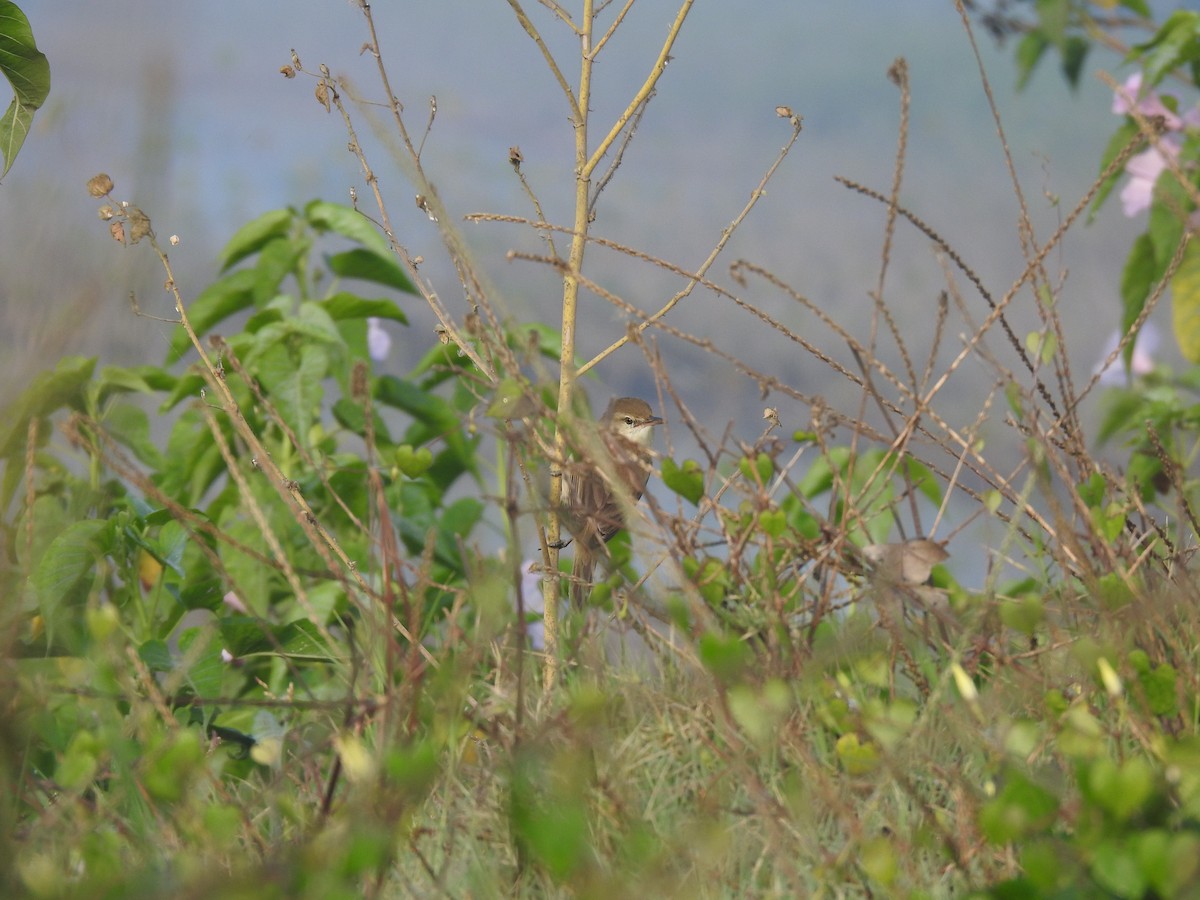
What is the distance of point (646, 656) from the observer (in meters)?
2.70

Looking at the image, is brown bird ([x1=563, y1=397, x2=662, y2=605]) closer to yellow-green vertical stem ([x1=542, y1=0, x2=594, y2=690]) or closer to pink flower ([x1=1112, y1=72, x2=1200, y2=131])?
yellow-green vertical stem ([x1=542, y1=0, x2=594, y2=690])

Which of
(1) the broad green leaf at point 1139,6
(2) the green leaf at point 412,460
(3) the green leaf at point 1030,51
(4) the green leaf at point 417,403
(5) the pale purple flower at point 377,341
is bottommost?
(5) the pale purple flower at point 377,341

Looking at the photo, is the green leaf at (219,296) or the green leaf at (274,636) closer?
the green leaf at (274,636)

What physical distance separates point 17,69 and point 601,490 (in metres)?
1.71

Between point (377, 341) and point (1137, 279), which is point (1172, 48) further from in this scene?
point (377, 341)

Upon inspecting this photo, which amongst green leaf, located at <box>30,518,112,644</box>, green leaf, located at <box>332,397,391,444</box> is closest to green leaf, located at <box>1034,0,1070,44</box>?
green leaf, located at <box>30,518,112,644</box>

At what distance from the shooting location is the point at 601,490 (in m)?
3.42

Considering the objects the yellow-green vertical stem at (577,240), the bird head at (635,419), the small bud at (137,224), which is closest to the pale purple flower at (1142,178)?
the yellow-green vertical stem at (577,240)

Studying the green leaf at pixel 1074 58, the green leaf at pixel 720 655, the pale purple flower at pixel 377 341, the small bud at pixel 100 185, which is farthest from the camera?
the pale purple flower at pixel 377 341

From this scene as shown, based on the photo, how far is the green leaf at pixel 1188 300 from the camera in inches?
128

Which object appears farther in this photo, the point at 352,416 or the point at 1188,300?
the point at 352,416

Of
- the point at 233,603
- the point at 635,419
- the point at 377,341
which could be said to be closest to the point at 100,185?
the point at 233,603

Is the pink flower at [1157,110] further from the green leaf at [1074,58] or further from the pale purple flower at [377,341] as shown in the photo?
the pale purple flower at [377,341]

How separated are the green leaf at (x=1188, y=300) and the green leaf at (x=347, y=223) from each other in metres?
2.36
